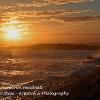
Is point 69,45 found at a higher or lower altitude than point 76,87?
higher

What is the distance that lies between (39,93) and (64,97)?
327cm

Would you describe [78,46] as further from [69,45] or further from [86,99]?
[86,99]

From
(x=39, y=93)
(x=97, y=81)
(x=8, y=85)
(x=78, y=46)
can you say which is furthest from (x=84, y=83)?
(x=78, y=46)

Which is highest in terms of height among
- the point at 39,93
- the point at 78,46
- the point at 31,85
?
the point at 78,46

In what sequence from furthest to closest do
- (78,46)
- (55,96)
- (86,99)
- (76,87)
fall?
(78,46) → (76,87) → (55,96) → (86,99)

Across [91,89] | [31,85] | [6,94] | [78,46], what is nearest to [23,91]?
[6,94]

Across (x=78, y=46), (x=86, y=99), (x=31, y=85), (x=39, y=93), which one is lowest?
(x=86, y=99)

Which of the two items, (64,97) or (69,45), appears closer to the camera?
(64,97)

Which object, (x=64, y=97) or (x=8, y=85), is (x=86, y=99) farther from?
(x=8, y=85)

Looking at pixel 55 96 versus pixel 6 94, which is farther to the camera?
pixel 6 94

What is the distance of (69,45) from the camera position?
16475cm

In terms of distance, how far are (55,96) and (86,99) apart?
2.11 meters

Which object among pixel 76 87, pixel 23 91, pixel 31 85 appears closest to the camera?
pixel 76 87

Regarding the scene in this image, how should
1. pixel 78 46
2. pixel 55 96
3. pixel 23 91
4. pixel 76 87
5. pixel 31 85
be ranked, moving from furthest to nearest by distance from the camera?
pixel 78 46, pixel 31 85, pixel 23 91, pixel 76 87, pixel 55 96
